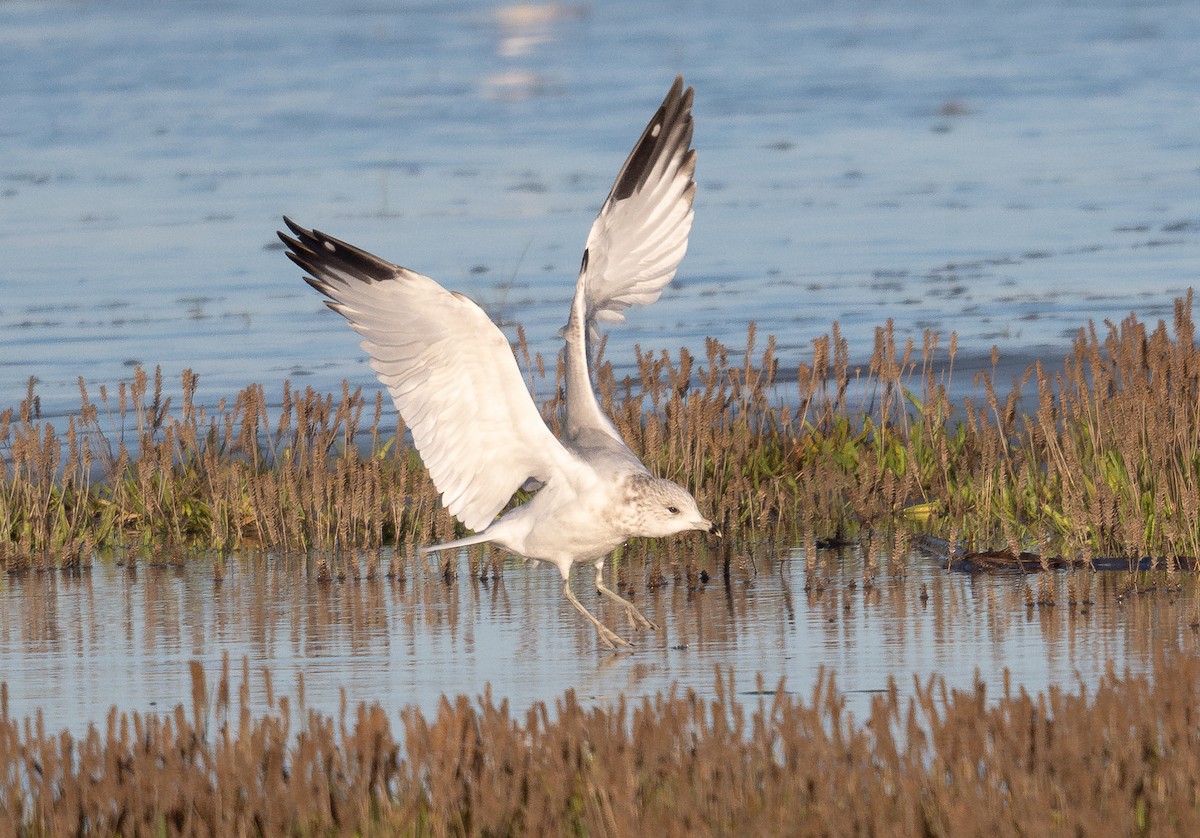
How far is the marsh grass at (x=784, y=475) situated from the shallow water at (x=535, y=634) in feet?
1.03

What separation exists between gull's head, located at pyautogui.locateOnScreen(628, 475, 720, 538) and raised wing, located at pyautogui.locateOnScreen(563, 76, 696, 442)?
0.88 meters

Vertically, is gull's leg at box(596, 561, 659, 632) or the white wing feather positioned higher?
the white wing feather

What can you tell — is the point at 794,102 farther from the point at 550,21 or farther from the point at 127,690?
the point at 127,690

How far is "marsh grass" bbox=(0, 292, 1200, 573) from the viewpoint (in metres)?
9.86

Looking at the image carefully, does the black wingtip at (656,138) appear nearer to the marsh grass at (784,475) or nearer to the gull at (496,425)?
the gull at (496,425)

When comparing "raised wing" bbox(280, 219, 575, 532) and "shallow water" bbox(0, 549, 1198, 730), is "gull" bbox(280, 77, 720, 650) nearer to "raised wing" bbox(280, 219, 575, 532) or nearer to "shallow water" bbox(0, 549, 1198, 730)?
"raised wing" bbox(280, 219, 575, 532)

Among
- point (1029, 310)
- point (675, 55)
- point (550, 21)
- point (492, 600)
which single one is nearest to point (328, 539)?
point (492, 600)

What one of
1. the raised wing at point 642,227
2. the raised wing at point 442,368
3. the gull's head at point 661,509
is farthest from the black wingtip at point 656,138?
the gull's head at point 661,509

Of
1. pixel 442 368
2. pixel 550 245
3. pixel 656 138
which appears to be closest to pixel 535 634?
pixel 442 368

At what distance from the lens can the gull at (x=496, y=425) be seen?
28.3 ft

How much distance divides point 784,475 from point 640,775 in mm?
5549

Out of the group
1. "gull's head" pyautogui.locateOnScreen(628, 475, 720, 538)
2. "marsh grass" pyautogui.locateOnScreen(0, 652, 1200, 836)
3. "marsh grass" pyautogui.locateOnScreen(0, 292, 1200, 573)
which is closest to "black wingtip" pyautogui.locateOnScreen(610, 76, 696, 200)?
"marsh grass" pyautogui.locateOnScreen(0, 292, 1200, 573)

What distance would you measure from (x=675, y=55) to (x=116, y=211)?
16091 millimetres

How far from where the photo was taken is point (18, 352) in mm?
18484
